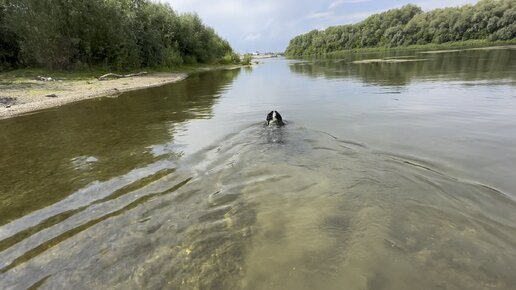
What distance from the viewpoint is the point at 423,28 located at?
4560 inches

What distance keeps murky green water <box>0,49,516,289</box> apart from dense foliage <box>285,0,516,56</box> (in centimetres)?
10467

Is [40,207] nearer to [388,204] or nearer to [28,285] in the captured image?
[28,285]

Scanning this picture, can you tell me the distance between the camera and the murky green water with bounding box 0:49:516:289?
441 centimetres

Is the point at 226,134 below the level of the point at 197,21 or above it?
below

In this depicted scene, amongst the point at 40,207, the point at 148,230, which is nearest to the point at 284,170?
the point at 148,230

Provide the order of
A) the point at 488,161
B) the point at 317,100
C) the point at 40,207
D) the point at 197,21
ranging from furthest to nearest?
the point at 197,21
the point at 317,100
the point at 488,161
the point at 40,207

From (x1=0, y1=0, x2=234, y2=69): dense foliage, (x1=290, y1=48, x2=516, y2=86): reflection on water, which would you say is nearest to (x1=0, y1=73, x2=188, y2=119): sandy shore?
(x1=0, y1=0, x2=234, y2=69): dense foliage

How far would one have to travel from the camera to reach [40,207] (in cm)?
666

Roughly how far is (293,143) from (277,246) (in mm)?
5643

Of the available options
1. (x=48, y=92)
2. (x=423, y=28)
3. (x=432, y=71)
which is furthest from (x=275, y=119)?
(x=423, y=28)

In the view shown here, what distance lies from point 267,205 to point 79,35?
130ft

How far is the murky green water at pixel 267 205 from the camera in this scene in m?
4.41

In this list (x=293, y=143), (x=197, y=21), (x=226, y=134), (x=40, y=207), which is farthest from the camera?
(x=197, y=21)

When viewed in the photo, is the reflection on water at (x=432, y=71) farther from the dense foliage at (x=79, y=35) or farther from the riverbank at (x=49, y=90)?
the dense foliage at (x=79, y=35)
